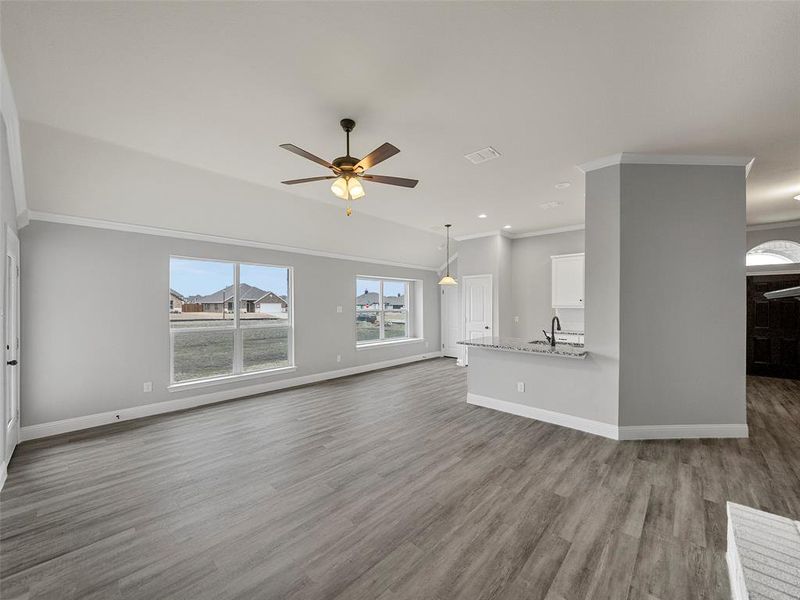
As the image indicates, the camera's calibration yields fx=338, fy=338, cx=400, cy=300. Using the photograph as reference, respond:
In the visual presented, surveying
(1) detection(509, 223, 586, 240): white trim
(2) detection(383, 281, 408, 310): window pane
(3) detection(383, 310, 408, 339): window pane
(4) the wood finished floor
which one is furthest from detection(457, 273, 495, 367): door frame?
(4) the wood finished floor

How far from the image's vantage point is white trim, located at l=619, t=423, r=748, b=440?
3551 millimetres

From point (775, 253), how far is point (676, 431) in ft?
17.8

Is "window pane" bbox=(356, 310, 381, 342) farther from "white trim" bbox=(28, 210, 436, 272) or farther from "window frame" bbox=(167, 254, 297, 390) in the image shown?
"window frame" bbox=(167, 254, 297, 390)

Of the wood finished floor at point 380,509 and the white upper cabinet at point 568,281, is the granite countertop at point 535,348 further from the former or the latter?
the white upper cabinet at point 568,281

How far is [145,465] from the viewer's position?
3.15 metres

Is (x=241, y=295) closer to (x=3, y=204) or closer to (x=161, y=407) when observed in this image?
(x=161, y=407)

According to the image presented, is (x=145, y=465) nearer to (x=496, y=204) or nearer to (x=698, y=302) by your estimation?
(x=496, y=204)

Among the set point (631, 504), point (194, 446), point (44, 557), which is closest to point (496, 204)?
point (631, 504)

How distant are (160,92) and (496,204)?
4202 mm

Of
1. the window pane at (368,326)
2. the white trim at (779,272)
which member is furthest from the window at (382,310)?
the white trim at (779,272)

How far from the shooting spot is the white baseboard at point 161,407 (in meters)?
3.83

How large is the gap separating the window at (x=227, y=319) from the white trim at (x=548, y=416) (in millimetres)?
3490

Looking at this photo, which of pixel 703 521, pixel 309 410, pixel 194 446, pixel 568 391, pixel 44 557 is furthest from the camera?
pixel 309 410

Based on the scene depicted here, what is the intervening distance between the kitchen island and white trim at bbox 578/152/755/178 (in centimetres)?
205
